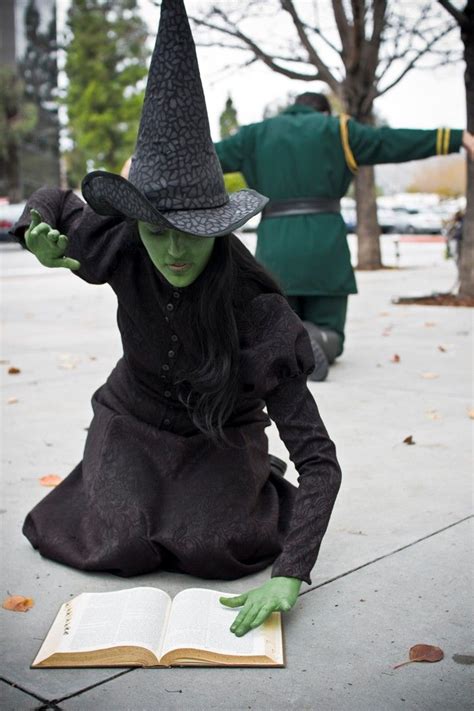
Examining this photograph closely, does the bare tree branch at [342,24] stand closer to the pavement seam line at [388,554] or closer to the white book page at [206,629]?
the pavement seam line at [388,554]

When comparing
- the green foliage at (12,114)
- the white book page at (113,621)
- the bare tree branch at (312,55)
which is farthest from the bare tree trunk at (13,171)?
the white book page at (113,621)

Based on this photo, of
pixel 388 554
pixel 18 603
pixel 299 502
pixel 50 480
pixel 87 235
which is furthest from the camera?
pixel 50 480

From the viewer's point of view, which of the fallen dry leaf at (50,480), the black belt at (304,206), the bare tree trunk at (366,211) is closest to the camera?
the fallen dry leaf at (50,480)

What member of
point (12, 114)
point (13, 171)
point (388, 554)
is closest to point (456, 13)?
point (388, 554)

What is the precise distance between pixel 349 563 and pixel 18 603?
3.26ft

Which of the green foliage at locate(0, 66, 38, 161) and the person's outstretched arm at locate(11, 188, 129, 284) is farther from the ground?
the person's outstretched arm at locate(11, 188, 129, 284)

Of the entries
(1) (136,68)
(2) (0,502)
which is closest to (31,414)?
(2) (0,502)

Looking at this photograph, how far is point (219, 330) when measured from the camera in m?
2.58

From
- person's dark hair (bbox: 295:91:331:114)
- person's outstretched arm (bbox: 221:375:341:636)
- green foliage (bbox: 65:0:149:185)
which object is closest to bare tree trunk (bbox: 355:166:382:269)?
person's dark hair (bbox: 295:91:331:114)

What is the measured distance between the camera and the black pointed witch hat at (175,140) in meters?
2.35

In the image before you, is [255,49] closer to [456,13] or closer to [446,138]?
[456,13]

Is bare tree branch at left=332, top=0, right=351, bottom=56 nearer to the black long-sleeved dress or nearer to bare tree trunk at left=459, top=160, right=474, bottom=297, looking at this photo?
bare tree trunk at left=459, top=160, right=474, bottom=297

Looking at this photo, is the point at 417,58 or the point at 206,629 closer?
the point at 206,629

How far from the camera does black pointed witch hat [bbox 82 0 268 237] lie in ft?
7.71
